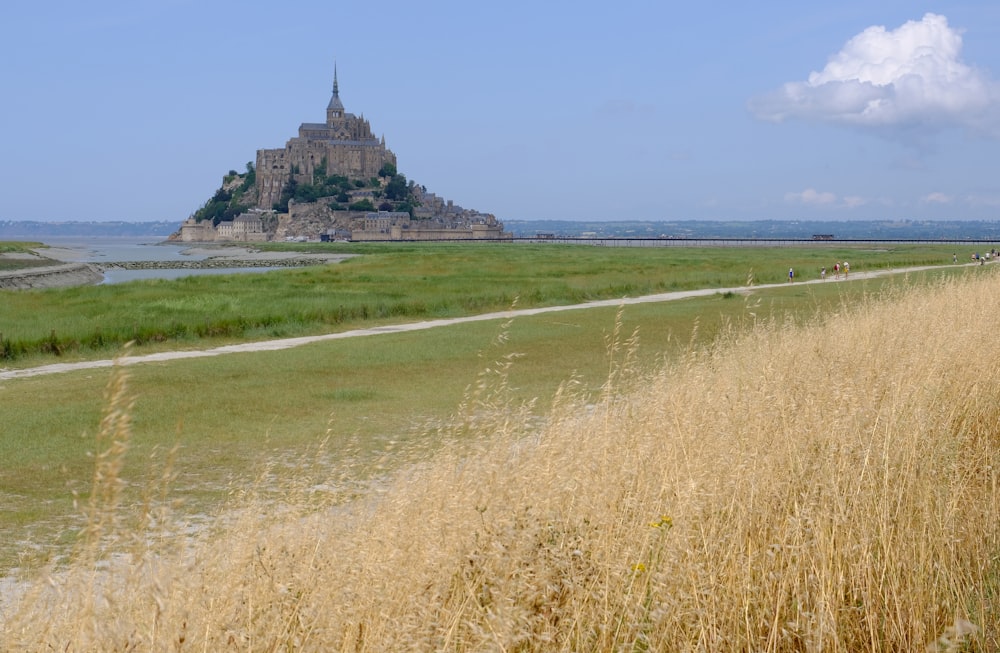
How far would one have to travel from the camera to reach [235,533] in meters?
5.37

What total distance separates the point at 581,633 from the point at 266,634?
4.29 feet

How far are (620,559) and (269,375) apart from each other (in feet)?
41.6

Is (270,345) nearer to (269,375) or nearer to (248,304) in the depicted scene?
(269,375)

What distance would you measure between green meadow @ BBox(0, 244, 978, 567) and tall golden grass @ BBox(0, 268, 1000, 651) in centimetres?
54

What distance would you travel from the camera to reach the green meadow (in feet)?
29.9

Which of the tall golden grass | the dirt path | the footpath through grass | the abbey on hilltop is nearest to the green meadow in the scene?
the footpath through grass

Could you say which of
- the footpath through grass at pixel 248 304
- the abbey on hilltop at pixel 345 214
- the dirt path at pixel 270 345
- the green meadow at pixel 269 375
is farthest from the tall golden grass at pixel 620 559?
the abbey on hilltop at pixel 345 214

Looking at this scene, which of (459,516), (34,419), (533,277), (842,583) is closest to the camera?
(842,583)

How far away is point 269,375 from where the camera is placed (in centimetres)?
1634

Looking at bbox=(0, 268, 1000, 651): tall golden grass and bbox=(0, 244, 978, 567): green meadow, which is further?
bbox=(0, 244, 978, 567): green meadow

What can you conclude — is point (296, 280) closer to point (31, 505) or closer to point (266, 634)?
point (31, 505)

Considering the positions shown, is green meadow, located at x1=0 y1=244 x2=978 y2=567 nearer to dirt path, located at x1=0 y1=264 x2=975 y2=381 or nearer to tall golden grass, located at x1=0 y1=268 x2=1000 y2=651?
tall golden grass, located at x1=0 y1=268 x2=1000 y2=651

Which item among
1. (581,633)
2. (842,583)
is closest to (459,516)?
(581,633)

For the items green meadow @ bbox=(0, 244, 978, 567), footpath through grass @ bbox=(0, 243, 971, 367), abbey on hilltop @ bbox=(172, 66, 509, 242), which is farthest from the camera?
abbey on hilltop @ bbox=(172, 66, 509, 242)
